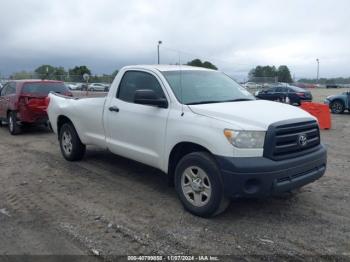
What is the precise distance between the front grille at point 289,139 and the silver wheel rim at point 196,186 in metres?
0.80

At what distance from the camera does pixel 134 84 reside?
5.92 m

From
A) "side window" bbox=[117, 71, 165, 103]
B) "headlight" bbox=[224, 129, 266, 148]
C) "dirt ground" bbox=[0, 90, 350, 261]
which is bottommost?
"dirt ground" bbox=[0, 90, 350, 261]

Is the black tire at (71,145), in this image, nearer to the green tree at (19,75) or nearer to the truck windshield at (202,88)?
the truck windshield at (202,88)

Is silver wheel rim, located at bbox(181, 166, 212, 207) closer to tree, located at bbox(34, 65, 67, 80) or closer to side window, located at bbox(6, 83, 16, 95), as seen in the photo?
side window, located at bbox(6, 83, 16, 95)

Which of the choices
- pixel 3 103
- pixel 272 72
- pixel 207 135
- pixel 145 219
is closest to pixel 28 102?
pixel 3 103

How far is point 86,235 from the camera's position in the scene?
14.0 ft

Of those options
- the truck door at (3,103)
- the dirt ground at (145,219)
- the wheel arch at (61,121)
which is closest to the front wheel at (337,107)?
the dirt ground at (145,219)

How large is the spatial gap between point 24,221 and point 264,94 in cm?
2416

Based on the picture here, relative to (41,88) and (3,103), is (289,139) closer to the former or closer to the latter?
(41,88)

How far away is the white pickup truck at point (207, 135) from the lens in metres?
4.29

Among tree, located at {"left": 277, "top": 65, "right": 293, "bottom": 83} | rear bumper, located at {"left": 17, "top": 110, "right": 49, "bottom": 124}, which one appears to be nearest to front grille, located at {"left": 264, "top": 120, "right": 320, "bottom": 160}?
rear bumper, located at {"left": 17, "top": 110, "right": 49, "bottom": 124}

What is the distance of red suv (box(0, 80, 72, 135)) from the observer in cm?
1143

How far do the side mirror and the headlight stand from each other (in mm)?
1225

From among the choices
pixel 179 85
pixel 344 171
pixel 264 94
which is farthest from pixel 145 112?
pixel 264 94
